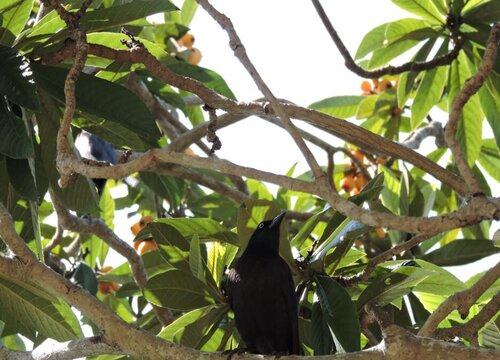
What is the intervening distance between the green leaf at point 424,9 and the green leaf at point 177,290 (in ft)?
6.36

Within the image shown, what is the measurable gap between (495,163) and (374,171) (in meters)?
0.76

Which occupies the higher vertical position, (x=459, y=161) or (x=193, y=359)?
(x=459, y=161)

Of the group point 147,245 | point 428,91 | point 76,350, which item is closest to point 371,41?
point 428,91

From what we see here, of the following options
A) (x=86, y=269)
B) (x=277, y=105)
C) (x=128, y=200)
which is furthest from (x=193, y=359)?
(x=128, y=200)

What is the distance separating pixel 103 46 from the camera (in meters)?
3.42

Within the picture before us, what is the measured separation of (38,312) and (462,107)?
1776 mm

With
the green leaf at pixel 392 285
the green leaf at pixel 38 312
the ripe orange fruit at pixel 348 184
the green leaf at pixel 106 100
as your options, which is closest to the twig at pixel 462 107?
the green leaf at pixel 392 285

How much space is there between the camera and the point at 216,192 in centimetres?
571

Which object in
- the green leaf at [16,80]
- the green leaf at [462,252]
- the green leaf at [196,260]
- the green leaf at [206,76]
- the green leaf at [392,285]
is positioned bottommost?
the green leaf at [392,285]

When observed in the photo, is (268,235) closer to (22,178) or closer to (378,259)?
(378,259)

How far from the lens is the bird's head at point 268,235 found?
382 centimetres

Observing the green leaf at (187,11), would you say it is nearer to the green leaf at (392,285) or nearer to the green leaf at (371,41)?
the green leaf at (371,41)

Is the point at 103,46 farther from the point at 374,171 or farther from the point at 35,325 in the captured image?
the point at 374,171

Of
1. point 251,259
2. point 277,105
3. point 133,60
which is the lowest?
point 251,259
